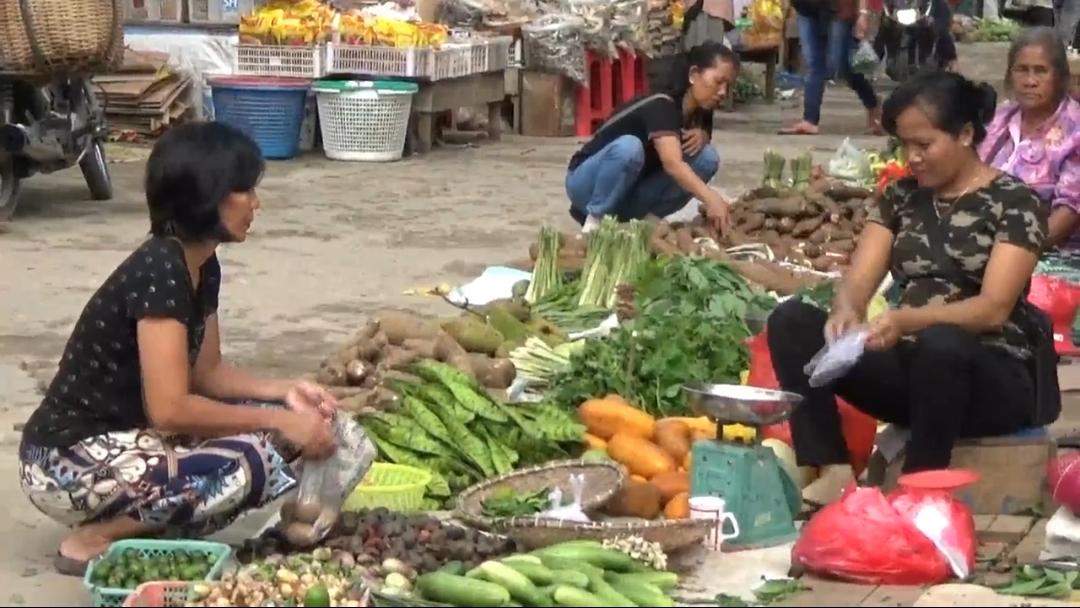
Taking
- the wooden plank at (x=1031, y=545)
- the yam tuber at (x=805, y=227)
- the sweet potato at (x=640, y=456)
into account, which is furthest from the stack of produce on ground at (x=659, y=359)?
the yam tuber at (x=805, y=227)

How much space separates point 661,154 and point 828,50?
749 centimetres

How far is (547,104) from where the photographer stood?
1487 cm

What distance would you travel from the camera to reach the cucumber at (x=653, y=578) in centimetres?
398

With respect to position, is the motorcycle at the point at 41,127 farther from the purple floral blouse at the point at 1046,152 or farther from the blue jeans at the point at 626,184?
the purple floral blouse at the point at 1046,152

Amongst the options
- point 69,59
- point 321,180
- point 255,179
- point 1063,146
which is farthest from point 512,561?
point 321,180

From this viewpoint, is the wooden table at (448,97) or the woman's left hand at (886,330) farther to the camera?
the wooden table at (448,97)

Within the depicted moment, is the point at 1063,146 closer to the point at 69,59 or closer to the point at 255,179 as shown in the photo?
the point at 255,179

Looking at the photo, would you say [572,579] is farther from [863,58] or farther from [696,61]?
[863,58]

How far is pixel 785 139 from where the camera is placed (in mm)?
15133

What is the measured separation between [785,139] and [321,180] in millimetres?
4831

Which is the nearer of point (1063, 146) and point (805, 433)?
point (805, 433)

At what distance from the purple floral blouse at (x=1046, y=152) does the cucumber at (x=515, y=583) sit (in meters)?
3.67

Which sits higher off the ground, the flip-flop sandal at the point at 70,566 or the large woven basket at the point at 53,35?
the large woven basket at the point at 53,35

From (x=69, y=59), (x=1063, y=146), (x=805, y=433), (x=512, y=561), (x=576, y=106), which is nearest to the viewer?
(x=512, y=561)
